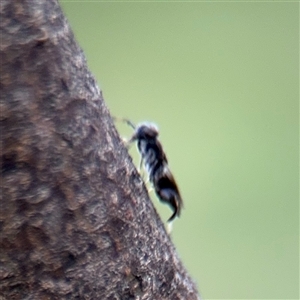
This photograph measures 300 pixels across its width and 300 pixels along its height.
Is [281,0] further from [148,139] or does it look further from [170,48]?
[148,139]

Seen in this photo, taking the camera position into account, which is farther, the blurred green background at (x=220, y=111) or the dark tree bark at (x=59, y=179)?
the blurred green background at (x=220, y=111)

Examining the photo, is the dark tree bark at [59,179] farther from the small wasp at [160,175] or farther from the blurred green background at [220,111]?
the blurred green background at [220,111]

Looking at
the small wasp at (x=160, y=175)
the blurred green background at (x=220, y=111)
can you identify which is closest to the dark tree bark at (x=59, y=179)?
the small wasp at (x=160, y=175)

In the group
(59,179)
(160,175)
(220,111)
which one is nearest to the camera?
(59,179)

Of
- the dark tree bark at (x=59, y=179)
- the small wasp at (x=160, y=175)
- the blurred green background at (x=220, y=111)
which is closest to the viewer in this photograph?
the dark tree bark at (x=59, y=179)

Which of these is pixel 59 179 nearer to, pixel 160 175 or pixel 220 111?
pixel 160 175

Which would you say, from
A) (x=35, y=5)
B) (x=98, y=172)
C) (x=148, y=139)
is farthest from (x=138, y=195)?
(x=148, y=139)

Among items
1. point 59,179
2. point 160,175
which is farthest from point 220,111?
point 59,179
